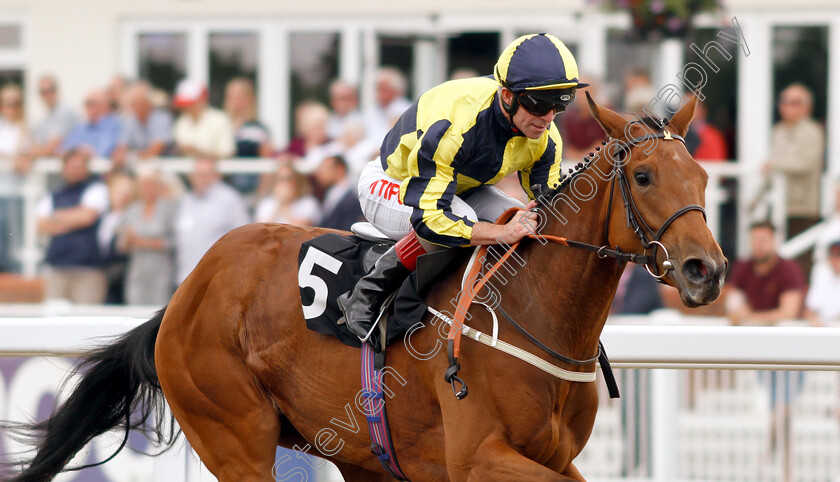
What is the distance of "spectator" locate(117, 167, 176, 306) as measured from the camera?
789 centimetres

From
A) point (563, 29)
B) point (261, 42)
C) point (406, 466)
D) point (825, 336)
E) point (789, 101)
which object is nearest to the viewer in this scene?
point (406, 466)

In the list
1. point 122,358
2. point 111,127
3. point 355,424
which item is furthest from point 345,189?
point 355,424

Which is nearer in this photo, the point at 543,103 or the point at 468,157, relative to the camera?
the point at 543,103

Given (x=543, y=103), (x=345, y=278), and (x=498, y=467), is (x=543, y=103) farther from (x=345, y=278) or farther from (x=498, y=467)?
(x=498, y=467)

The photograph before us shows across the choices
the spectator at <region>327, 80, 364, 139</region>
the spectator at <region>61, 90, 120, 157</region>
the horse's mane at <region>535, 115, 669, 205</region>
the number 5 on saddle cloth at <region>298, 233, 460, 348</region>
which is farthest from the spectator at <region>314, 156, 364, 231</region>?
the horse's mane at <region>535, 115, 669, 205</region>

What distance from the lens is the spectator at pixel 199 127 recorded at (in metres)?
8.58

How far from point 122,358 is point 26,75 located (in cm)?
735

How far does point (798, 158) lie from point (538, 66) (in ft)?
17.3

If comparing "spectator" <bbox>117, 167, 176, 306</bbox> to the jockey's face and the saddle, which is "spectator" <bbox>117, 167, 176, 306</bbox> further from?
the jockey's face

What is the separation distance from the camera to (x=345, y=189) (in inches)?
292

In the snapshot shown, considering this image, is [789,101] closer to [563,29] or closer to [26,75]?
[563,29]

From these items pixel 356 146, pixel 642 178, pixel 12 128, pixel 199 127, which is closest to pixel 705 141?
pixel 356 146

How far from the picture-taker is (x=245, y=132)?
28.8ft

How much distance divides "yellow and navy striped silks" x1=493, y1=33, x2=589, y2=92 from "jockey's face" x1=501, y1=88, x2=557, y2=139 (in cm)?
5
